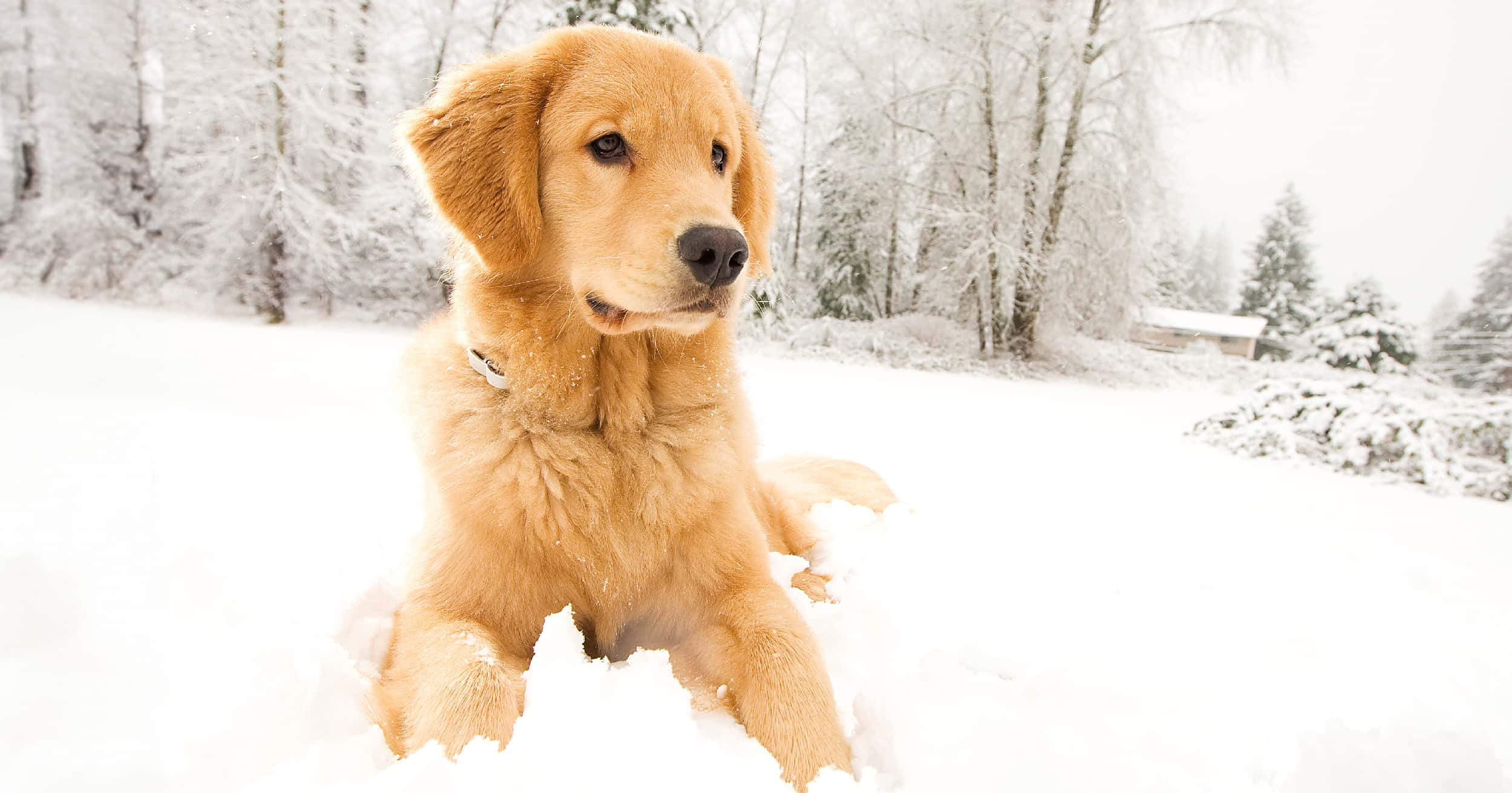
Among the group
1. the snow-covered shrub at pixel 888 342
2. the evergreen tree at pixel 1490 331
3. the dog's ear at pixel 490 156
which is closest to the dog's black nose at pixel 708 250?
the dog's ear at pixel 490 156

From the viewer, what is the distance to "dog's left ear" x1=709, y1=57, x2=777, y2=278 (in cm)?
251

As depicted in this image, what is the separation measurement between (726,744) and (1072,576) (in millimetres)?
1957

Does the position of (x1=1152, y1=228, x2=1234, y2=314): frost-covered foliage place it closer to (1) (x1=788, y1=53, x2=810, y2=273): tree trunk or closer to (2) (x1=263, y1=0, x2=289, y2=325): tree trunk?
(1) (x1=788, y1=53, x2=810, y2=273): tree trunk

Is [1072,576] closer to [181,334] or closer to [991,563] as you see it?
[991,563]

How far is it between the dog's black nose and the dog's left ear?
66 cm

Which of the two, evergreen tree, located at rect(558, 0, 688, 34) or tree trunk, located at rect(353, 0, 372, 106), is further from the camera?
tree trunk, located at rect(353, 0, 372, 106)

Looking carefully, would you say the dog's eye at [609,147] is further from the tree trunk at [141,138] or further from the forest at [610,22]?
the tree trunk at [141,138]

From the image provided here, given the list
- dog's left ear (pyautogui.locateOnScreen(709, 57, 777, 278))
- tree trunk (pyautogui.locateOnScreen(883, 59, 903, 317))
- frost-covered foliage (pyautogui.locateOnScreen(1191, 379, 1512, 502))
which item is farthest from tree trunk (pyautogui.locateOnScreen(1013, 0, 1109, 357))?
dog's left ear (pyautogui.locateOnScreen(709, 57, 777, 278))

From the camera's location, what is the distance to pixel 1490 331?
16.5m

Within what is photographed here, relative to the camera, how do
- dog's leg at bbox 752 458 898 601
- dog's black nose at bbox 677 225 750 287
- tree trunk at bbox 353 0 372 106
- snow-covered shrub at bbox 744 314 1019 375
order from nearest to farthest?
dog's black nose at bbox 677 225 750 287, dog's leg at bbox 752 458 898 601, snow-covered shrub at bbox 744 314 1019 375, tree trunk at bbox 353 0 372 106

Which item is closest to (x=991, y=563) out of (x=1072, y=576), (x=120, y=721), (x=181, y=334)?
(x=1072, y=576)

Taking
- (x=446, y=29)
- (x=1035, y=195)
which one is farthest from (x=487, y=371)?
(x=446, y=29)

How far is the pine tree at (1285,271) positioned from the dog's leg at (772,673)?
37.0 meters

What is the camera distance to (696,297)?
180cm
